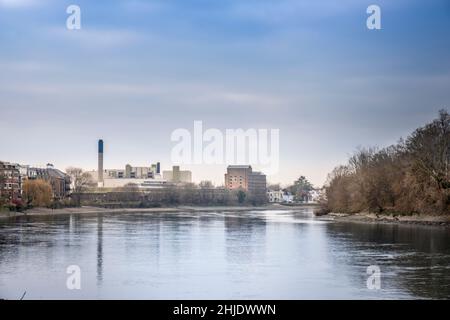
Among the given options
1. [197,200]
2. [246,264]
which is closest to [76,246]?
[246,264]

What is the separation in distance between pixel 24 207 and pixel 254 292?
3262 inches

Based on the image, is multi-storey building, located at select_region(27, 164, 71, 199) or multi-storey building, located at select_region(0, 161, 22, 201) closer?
multi-storey building, located at select_region(0, 161, 22, 201)

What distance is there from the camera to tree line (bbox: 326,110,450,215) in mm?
63438

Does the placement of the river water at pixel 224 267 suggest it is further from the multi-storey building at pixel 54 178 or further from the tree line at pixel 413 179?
the multi-storey building at pixel 54 178

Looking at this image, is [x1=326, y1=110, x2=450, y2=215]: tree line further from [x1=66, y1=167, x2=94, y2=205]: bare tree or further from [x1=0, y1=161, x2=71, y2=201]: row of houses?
[x1=66, y1=167, x2=94, y2=205]: bare tree

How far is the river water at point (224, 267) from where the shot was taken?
23844 millimetres

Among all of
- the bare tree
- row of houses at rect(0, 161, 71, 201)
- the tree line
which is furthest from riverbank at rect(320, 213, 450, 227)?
the bare tree

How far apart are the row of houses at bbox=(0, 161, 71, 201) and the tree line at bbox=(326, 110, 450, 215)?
55.5 meters

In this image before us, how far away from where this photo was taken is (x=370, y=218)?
7775cm

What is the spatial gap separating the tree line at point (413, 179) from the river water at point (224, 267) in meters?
16.3

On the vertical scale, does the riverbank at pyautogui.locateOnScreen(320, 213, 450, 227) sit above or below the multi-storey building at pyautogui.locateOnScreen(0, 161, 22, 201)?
below

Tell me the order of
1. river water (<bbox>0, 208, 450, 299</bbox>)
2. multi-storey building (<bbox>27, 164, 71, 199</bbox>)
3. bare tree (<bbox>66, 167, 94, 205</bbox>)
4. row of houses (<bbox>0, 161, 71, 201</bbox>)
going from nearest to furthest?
river water (<bbox>0, 208, 450, 299</bbox>)
row of houses (<bbox>0, 161, 71, 201</bbox>)
multi-storey building (<bbox>27, 164, 71, 199</bbox>)
bare tree (<bbox>66, 167, 94, 205</bbox>)
